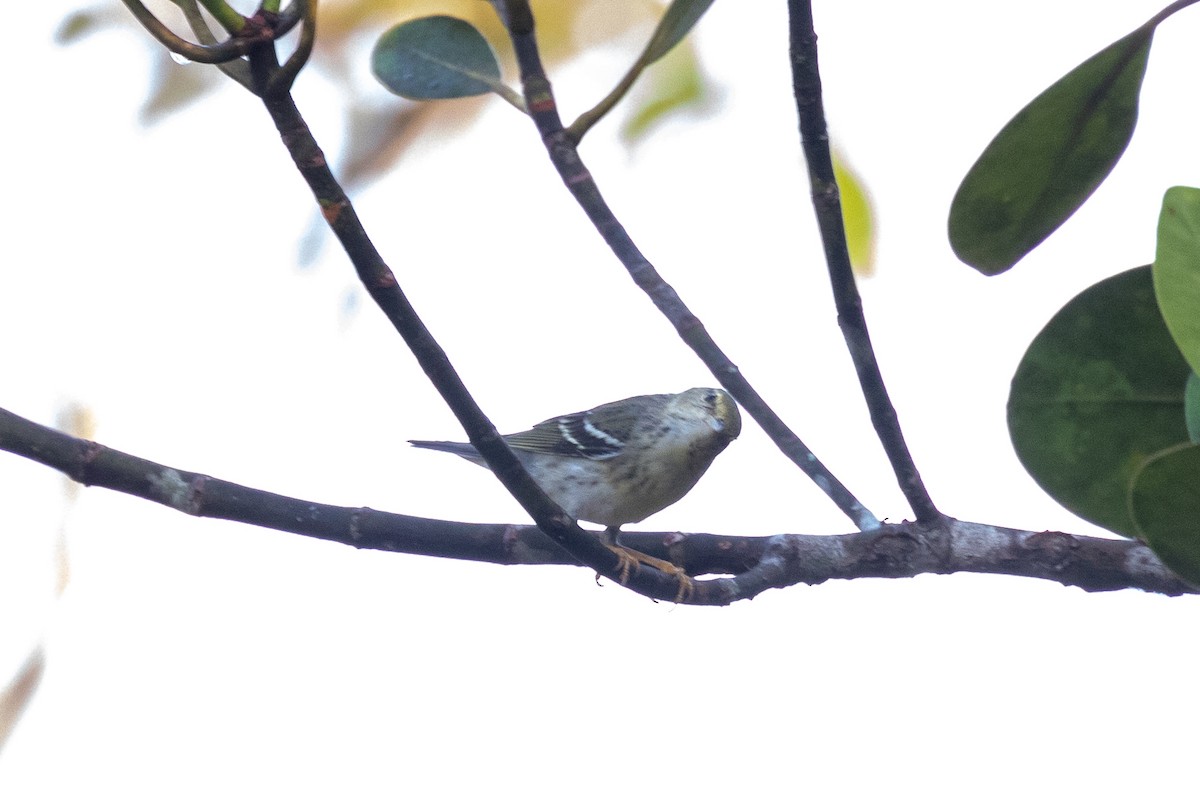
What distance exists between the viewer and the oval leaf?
147 centimetres

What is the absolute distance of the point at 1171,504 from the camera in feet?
2.98

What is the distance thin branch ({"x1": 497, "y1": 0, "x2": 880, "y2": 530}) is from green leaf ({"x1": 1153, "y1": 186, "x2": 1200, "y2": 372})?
64cm

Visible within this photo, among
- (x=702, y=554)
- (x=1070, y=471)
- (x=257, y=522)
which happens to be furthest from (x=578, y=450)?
(x=1070, y=471)

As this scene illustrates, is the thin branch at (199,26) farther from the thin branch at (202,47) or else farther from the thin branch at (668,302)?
the thin branch at (668,302)

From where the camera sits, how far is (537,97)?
130 centimetres

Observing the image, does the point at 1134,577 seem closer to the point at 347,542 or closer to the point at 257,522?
the point at 347,542

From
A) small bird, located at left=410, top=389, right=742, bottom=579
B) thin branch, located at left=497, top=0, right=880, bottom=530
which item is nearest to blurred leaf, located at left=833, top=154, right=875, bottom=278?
thin branch, located at left=497, top=0, right=880, bottom=530

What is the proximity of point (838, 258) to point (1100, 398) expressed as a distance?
0.31 metres

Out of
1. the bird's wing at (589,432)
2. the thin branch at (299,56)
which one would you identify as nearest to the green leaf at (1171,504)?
the thin branch at (299,56)

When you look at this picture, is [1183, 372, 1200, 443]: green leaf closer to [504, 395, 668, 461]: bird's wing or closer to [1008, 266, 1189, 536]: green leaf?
[1008, 266, 1189, 536]: green leaf

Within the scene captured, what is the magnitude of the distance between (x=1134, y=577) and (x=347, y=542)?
0.96m

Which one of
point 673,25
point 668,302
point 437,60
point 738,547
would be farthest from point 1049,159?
point 437,60

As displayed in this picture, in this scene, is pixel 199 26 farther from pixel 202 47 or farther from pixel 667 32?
pixel 667 32

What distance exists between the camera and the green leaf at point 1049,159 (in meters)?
1.17
